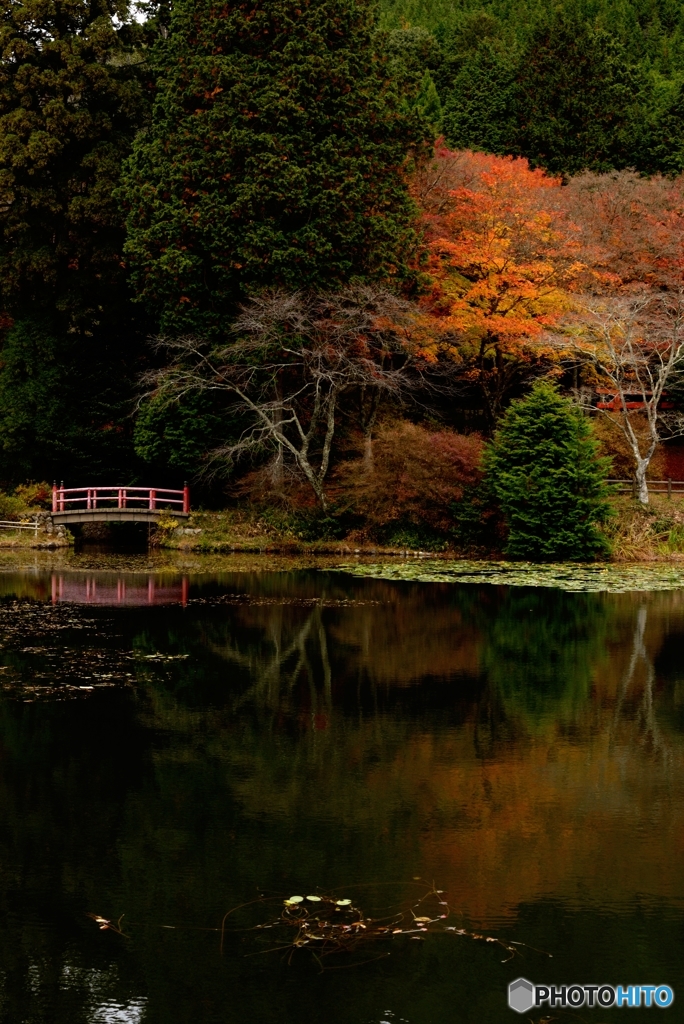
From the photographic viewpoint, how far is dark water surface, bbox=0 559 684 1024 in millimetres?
6621

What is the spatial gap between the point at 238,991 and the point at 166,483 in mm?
30317

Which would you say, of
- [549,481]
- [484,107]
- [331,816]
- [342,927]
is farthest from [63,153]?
[342,927]

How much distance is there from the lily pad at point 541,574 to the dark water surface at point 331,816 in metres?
5.80

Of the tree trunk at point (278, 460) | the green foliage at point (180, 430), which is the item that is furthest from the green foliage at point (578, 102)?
the green foliage at point (180, 430)

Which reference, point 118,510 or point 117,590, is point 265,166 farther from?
point 117,590

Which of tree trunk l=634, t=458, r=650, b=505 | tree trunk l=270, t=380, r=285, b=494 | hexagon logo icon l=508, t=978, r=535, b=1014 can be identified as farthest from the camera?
tree trunk l=634, t=458, r=650, b=505

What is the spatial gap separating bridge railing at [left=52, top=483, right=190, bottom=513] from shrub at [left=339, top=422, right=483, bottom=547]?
524 centimetres

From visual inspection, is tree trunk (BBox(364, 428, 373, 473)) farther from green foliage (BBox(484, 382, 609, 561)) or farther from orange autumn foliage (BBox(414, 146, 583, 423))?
green foliage (BBox(484, 382, 609, 561))

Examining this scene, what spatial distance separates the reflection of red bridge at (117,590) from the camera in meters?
20.8

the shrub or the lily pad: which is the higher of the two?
the shrub

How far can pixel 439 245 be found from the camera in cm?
3316

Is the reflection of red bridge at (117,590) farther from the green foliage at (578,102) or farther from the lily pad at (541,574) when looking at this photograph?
the green foliage at (578,102)

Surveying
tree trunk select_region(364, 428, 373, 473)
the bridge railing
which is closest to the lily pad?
tree trunk select_region(364, 428, 373, 473)

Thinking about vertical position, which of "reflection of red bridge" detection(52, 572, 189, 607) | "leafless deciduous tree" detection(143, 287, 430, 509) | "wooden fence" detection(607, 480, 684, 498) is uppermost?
"leafless deciduous tree" detection(143, 287, 430, 509)
